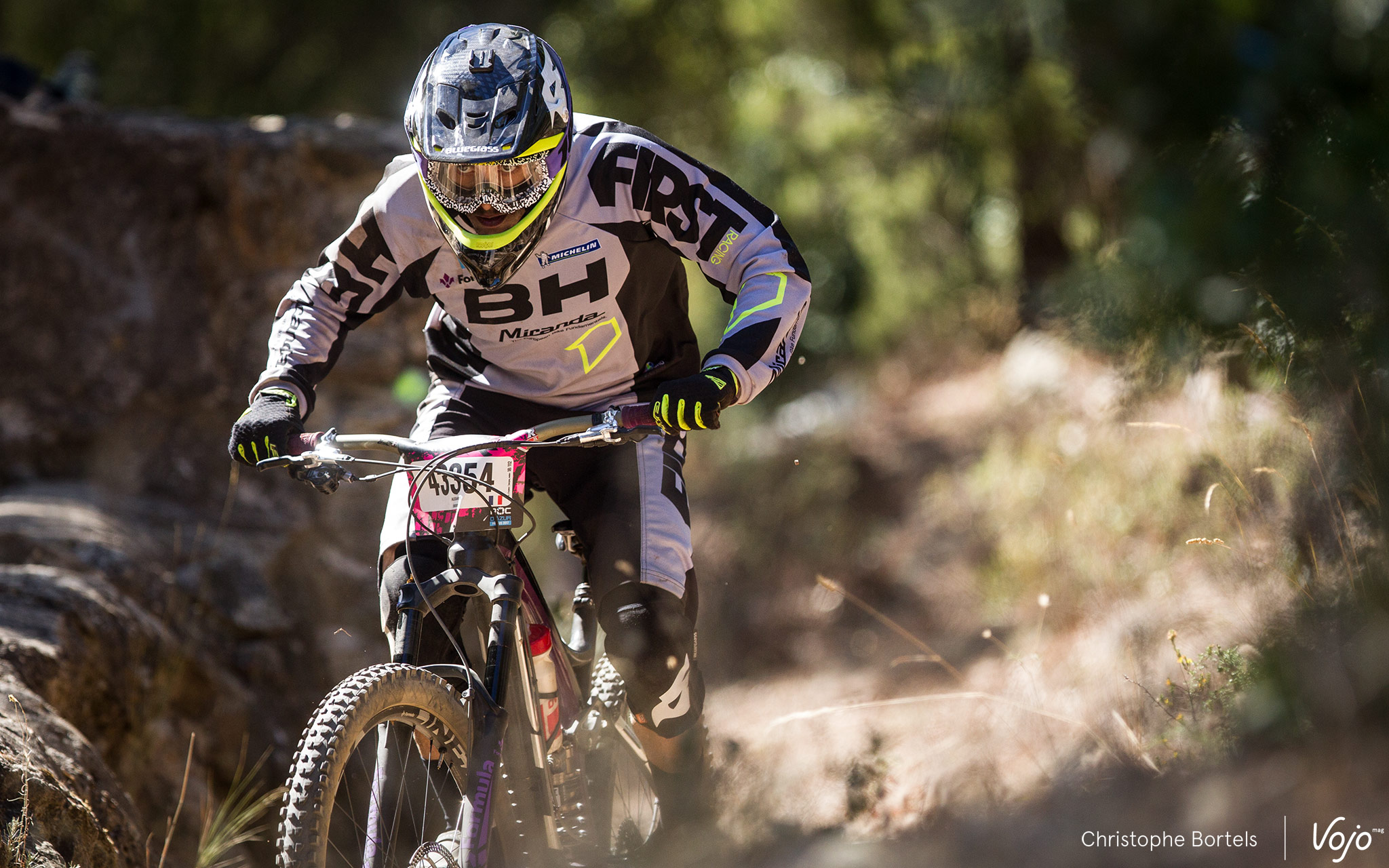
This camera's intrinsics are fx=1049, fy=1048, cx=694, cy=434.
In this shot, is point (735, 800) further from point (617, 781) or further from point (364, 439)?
point (364, 439)

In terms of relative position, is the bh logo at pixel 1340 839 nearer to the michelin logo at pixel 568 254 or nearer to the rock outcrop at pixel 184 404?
the michelin logo at pixel 568 254

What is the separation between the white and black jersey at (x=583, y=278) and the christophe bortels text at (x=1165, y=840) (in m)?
1.23

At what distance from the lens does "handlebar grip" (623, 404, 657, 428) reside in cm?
198

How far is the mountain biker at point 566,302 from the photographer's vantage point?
7.41ft

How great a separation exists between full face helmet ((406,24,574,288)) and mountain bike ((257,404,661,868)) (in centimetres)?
49

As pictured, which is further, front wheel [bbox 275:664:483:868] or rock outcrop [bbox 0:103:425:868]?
rock outcrop [bbox 0:103:425:868]

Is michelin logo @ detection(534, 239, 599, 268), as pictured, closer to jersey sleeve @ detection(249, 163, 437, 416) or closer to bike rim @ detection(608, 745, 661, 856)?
jersey sleeve @ detection(249, 163, 437, 416)

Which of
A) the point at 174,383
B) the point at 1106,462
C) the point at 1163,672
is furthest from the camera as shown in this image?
the point at 1106,462

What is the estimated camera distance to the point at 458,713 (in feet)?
6.84

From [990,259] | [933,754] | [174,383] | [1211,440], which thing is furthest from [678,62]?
[933,754]

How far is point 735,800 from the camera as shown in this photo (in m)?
3.27

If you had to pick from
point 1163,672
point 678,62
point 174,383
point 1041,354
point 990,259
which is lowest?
point 1163,672

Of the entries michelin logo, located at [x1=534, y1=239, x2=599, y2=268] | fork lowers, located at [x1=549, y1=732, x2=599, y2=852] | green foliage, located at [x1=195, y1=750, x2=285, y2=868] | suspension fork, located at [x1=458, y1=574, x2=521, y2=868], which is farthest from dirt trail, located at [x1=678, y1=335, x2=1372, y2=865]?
michelin logo, located at [x1=534, y1=239, x2=599, y2=268]

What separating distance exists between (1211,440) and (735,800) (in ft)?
7.36
